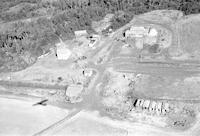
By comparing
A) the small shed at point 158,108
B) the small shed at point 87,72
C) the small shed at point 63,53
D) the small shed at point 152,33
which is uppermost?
the small shed at point 152,33

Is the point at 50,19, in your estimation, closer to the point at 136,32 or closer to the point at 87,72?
the point at 136,32

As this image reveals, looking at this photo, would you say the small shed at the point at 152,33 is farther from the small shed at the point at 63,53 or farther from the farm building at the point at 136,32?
the small shed at the point at 63,53

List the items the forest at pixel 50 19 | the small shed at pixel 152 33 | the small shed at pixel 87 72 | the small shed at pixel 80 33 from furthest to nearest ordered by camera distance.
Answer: the small shed at pixel 80 33, the forest at pixel 50 19, the small shed at pixel 152 33, the small shed at pixel 87 72

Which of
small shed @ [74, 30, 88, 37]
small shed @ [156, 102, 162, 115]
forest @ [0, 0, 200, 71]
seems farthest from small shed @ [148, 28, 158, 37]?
small shed @ [156, 102, 162, 115]

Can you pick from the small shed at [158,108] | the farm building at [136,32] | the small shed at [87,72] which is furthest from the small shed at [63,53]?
the small shed at [158,108]

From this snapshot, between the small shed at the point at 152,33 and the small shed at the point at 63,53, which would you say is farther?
the small shed at the point at 152,33

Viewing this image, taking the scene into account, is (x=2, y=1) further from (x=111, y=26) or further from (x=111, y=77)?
(x=111, y=77)

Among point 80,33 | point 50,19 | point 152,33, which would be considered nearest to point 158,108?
point 152,33

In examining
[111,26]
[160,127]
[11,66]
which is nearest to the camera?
[160,127]

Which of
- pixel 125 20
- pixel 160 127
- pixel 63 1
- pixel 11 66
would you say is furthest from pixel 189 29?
pixel 63 1
